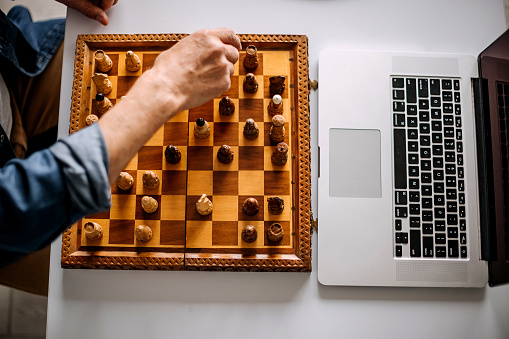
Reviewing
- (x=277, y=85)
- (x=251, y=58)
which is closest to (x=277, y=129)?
(x=277, y=85)

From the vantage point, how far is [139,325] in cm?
125

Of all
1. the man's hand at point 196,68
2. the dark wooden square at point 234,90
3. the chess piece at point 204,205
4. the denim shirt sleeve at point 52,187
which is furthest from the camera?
the dark wooden square at point 234,90

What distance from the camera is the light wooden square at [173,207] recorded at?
49.0 inches

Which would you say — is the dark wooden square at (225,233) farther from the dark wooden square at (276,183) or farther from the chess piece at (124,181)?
the chess piece at (124,181)

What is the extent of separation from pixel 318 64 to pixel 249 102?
31 cm

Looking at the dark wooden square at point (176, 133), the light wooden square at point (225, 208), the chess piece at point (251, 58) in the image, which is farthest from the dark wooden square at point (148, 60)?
the light wooden square at point (225, 208)

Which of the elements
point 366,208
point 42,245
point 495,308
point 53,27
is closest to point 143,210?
point 42,245

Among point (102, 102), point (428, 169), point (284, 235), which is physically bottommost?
point (284, 235)

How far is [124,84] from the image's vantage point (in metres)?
1.32

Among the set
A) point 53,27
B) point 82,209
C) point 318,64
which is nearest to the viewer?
point 82,209

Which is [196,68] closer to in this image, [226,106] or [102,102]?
[226,106]

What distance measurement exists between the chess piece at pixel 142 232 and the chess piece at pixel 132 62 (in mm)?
579

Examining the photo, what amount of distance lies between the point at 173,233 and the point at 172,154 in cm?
28

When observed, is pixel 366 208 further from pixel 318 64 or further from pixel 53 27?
pixel 53 27
